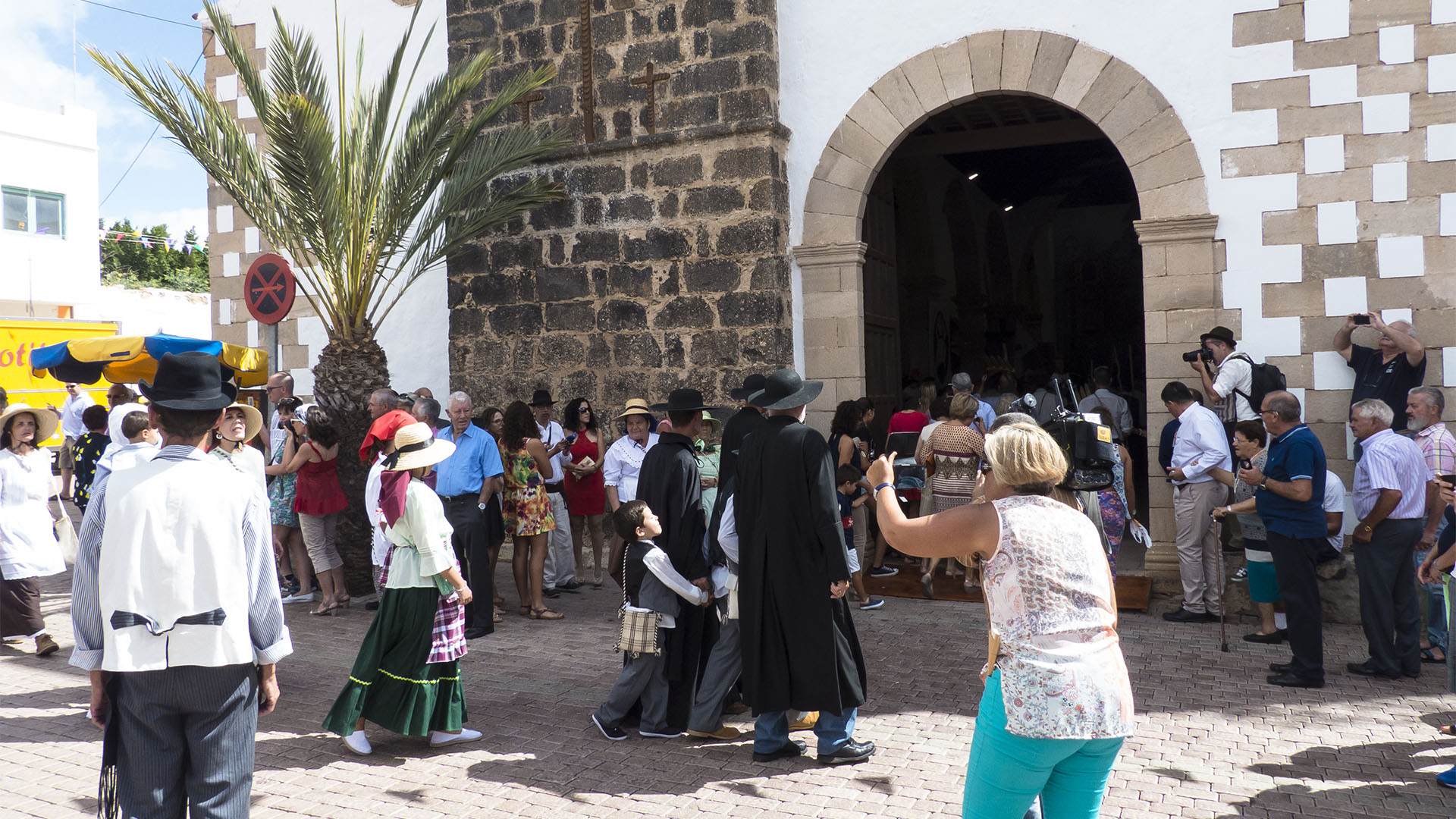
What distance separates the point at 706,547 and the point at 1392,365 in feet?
15.9

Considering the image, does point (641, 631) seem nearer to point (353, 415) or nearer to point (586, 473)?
point (586, 473)

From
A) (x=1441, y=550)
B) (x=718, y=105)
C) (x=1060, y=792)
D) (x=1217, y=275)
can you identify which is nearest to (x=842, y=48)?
(x=718, y=105)

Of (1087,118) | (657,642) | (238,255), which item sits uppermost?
(1087,118)

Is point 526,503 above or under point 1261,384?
under

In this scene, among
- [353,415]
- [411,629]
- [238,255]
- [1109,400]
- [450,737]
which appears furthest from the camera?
[238,255]

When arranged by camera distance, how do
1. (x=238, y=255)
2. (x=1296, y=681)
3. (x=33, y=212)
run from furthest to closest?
(x=33, y=212) < (x=238, y=255) < (x=1296, y=681)

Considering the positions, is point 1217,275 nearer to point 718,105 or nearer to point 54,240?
point 718,105

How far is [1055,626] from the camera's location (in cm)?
280

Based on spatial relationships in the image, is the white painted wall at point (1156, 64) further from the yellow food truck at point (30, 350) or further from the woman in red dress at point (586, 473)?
the yellow food truck at point (30, 350)

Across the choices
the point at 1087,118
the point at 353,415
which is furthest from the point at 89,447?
the point at 1087,118

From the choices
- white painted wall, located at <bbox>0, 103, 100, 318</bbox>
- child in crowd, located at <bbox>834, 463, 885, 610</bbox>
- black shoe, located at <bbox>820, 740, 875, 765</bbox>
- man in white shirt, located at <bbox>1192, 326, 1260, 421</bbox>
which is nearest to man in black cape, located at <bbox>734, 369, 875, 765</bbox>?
black shoe, located at <bbox>820, 740, 875, 765</bbox>

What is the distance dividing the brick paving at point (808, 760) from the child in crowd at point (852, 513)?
1047 millimetres

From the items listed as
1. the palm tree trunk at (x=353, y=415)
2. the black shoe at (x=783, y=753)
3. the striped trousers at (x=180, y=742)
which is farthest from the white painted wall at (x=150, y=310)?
the striped trousers at (x=180, y=742)

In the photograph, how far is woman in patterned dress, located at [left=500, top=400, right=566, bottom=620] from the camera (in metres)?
7.85
